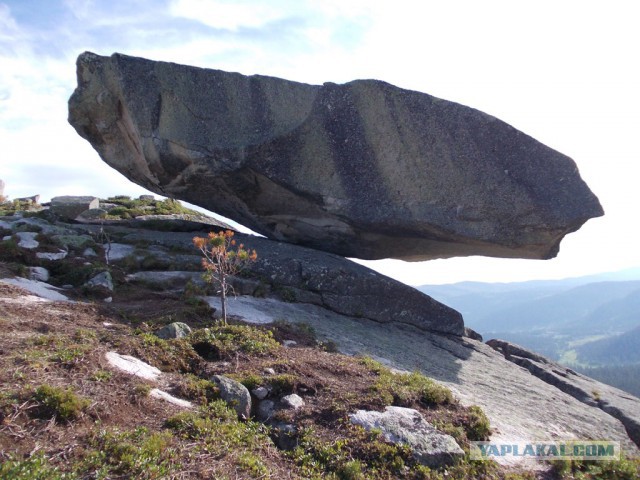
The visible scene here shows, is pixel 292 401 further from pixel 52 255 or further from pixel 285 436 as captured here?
pixel 52 255

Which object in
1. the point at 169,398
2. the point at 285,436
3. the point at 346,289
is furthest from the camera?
the point at 346,289

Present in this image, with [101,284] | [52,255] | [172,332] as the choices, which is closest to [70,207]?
[52,255]

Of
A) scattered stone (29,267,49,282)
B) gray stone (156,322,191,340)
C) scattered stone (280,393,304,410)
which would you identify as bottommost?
scattered stone (280,393,304,410)

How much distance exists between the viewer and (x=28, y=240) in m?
17.8

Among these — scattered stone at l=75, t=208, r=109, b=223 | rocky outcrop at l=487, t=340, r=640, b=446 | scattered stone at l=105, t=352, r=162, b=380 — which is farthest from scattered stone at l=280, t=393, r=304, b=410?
scattered stone at l=75, t=208, r=109, b=223

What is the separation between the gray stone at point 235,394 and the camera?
8464mm

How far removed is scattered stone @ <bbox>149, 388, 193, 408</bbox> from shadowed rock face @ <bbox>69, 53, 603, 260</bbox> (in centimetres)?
1138

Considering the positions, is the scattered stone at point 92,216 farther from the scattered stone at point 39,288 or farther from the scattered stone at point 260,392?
the scattered stone at point 260,392

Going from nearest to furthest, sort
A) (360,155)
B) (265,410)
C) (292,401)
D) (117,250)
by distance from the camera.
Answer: (265,410) < (292,401) < (360,155) < (117,250)

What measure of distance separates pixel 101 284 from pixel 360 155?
9788 mm

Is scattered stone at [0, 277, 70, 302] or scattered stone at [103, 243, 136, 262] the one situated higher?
scattered stone at [103, 243, 136, 262]

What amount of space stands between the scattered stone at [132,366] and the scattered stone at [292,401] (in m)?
2.32

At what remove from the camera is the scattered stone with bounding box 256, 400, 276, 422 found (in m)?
8.63

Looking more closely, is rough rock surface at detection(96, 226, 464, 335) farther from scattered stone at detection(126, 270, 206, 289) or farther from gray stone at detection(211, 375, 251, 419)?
gray stone at detection(211, 375, 251, 419)
